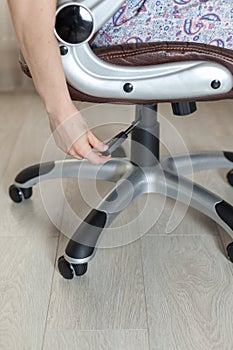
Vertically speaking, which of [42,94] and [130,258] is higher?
[42,94]

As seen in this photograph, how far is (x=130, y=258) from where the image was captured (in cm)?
119

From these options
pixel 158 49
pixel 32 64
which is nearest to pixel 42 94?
pixel 32 64

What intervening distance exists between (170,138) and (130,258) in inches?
27.0

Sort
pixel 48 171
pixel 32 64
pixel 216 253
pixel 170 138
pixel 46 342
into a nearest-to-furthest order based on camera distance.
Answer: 1. pixel 32 64
2. pixel 46 342
3. pixel 216 253
4. pixel 48 171
5. pixel 170 138

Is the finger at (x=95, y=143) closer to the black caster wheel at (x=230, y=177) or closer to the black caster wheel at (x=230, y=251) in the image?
the black caster wheel at (x=230, y=251)

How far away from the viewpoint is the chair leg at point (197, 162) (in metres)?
1.37

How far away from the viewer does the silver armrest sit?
90 centimetres

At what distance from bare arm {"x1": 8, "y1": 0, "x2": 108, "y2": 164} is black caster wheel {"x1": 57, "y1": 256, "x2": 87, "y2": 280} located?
261mm

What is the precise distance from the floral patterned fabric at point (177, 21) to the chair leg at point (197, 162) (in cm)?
48

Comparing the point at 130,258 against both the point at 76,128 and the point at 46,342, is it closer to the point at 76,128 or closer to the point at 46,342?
the point at 46,342

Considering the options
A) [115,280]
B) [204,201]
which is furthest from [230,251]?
[115,280]

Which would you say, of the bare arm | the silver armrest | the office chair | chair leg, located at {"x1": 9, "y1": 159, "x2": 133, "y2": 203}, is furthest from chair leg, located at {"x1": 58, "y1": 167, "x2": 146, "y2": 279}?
the silver armrest

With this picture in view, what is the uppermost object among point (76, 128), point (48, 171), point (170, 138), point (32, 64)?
point (32, 64)

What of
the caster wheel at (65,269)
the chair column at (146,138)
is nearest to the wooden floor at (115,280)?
the caster wheel at (65,269)
